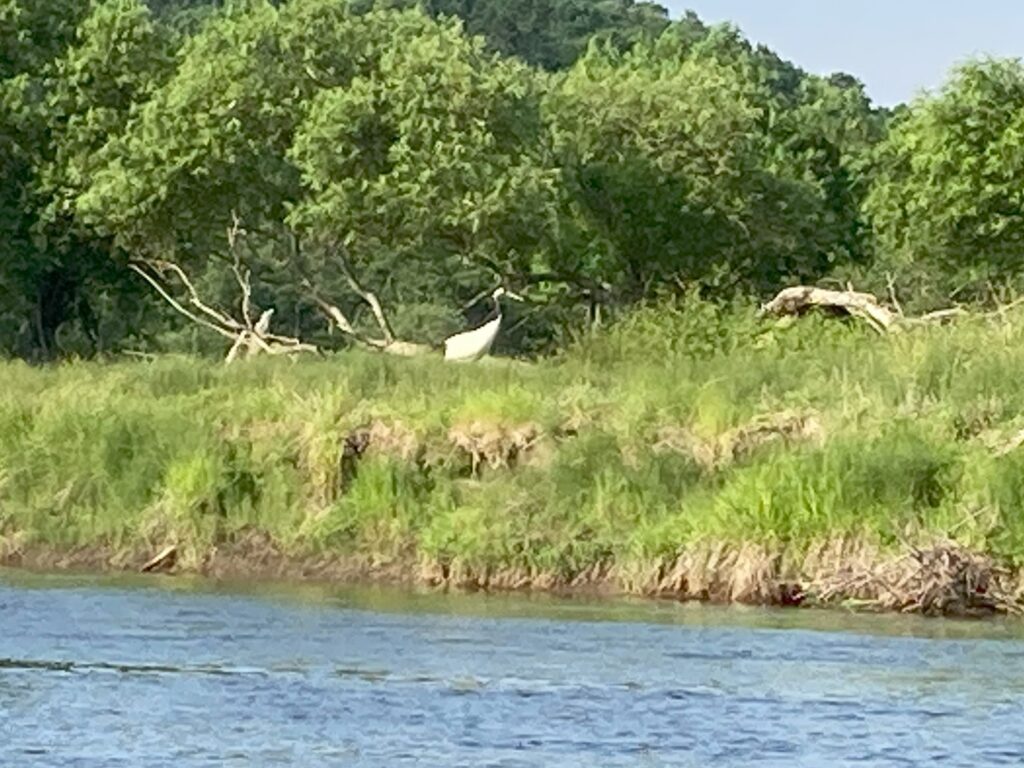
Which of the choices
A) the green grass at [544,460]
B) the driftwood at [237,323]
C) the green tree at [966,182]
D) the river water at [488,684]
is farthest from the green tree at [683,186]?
the river water at [488,684]

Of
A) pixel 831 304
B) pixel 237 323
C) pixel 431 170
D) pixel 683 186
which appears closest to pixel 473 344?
pixel 831 304

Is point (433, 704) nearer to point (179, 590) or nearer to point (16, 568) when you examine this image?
point (179, 590)

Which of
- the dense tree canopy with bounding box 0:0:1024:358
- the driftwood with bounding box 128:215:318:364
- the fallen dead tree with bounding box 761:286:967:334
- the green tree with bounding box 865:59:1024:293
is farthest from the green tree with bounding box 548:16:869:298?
the fallen dead tree with bounding box 761:286:967:334

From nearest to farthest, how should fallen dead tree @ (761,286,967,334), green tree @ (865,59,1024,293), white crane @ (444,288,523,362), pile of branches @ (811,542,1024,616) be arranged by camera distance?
pile of branches @ (811,542,1024,616) → fallen dead tree @ (761,286,967,334) → white crane @ (444,288,523,362) → green tree @ (865,59,1024,293)

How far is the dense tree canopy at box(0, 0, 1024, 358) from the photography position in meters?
48.1

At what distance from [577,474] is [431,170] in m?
17.9

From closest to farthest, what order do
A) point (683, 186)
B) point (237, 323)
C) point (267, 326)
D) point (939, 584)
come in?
point (939, 584) → point (267, 326) → point (237, 323) → point (683, 186)

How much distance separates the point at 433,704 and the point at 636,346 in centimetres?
1675

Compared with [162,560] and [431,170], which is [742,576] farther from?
[431,170]

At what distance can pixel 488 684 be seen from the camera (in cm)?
2064

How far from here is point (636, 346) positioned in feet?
118

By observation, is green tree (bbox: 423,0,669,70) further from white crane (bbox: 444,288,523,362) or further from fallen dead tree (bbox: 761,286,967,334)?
fallen dead tree (bbox: 761,286,967,334)

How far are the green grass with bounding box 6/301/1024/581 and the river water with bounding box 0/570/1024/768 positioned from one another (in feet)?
4.82

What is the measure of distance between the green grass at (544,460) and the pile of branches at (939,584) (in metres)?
0.32
